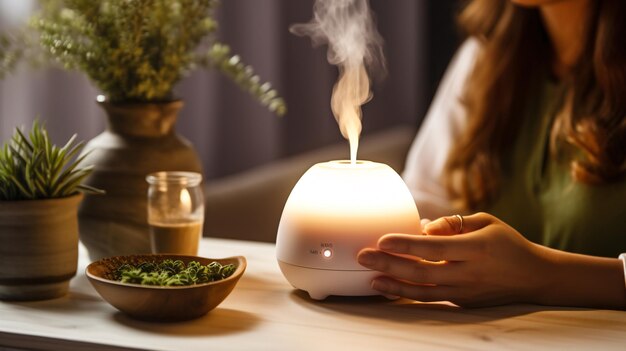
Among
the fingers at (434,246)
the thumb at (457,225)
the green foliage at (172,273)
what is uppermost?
the thumb at (457,225)

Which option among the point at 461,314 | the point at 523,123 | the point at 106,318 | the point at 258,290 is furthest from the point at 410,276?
the point at 523,123

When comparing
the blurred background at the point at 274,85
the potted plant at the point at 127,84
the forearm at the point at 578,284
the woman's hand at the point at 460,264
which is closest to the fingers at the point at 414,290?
the woman's hand at the point at 460,264

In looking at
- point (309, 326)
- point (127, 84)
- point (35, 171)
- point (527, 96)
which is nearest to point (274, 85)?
point (527, 96)

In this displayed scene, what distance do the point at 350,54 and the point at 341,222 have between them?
249 mm

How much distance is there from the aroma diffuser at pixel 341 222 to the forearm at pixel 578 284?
0.18 meters

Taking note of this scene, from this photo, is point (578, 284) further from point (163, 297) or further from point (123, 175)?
point (123, 175)

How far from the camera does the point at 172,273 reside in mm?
1019

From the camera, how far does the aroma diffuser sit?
102 cm

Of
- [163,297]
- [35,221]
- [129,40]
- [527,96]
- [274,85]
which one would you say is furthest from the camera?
[274,85]

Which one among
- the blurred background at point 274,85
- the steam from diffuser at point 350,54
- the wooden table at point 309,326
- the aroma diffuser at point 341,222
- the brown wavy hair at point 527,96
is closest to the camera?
the wooden table at point 309,326

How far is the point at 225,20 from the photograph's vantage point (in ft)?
8.54

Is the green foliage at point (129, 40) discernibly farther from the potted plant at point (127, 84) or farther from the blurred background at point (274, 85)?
the blurred background at point (274, 85)

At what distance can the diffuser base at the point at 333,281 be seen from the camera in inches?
40.4

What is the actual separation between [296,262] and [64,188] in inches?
12.2
